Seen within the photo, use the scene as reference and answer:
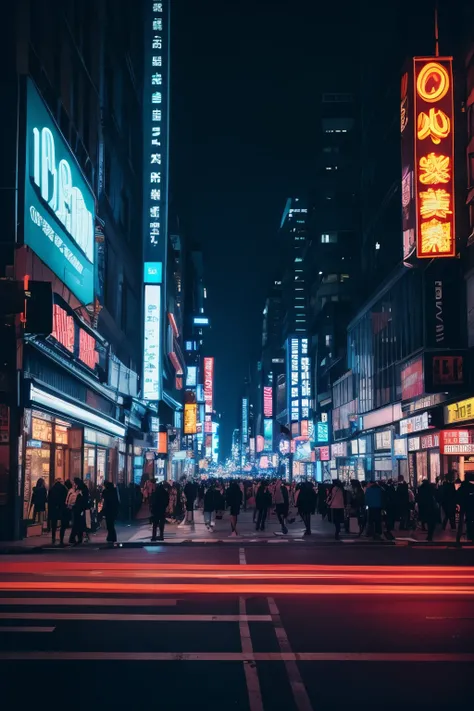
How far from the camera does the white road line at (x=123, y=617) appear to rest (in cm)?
1161

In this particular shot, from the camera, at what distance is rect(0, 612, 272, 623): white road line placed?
11.6 m

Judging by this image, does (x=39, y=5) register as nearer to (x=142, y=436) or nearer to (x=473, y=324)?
(x=473, y=324)

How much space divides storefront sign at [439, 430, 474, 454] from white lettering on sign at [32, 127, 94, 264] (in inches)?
619

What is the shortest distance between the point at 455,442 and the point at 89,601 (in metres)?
25.2

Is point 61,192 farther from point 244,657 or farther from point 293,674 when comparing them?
point 293,674

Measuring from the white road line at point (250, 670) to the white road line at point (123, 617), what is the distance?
0.15 meters

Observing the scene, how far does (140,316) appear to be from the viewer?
56.4 meters

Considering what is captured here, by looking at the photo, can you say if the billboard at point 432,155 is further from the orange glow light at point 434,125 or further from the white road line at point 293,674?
the white road line at point 293,674

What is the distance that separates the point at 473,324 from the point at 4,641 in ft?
90.1

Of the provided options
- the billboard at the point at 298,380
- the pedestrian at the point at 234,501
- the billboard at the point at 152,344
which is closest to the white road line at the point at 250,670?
the pedestrian at the point at 234,501

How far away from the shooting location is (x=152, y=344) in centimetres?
5509

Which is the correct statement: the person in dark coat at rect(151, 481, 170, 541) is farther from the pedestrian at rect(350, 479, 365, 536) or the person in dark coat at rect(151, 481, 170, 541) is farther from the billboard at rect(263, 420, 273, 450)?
the billboard at rect(263, 420, 273, 450)

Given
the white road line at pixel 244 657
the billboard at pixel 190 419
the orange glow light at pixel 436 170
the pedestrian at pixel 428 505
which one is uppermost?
the orange glow light at pixel 436 170

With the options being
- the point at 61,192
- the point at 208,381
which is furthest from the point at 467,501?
the point at 208,381
